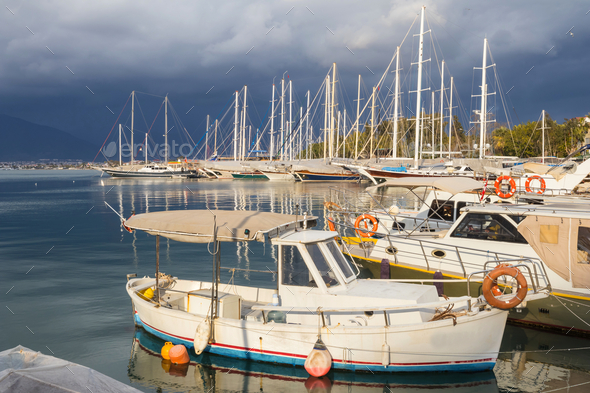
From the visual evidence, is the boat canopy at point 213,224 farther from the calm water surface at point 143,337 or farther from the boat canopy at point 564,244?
the boat canopy at point 564,244

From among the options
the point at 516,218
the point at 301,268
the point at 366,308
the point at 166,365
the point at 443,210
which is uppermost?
the point at 516,218

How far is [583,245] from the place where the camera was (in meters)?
10.5

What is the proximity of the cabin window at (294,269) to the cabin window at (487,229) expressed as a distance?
222 inches

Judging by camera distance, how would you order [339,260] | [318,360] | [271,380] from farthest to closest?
[339,260], [271,380], [318,360]

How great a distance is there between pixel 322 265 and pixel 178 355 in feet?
11.7

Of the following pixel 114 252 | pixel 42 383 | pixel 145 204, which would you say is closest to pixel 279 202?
pixel 145 204

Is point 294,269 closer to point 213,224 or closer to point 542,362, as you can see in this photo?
point 213,224

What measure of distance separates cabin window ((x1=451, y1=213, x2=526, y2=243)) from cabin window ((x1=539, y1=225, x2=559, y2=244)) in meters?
0.78

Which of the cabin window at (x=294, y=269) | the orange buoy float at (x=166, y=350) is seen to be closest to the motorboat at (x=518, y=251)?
the cabin window at (x=294, y=269)

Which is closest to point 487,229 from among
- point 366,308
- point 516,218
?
point 516,218

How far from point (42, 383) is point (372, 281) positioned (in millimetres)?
7335

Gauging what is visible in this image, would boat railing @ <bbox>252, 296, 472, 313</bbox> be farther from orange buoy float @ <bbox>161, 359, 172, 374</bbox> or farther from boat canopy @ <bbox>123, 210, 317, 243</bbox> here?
orange buoy float @ <bbox>161, 359, 172, 374</bbox>

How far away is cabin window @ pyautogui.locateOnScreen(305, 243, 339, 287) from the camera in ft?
29.1

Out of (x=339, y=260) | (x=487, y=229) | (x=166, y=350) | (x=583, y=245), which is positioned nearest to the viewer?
(x=339, y=260)
